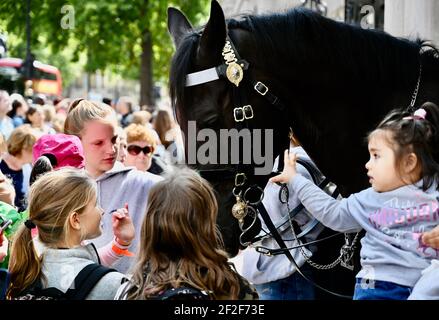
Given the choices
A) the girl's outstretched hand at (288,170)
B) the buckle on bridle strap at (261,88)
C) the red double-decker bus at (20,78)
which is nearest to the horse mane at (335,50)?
the buckle on bridle strap at (261,88)

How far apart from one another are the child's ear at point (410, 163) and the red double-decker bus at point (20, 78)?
1641 centimetres

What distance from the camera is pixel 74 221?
11.8 feet

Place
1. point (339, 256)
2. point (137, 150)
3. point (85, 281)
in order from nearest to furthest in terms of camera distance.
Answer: point (85, 281)
point (339, 256)
point (137, 150)

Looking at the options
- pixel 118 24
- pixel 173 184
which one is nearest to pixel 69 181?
pixel 173 184

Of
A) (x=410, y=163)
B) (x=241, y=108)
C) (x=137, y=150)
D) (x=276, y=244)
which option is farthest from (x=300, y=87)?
(x=137, y=150)

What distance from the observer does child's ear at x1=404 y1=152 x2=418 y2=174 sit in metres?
3.58

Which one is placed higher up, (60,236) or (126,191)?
(126,191)

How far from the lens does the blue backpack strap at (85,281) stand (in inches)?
132

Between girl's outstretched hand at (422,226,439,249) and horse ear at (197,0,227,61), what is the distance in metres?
1.46

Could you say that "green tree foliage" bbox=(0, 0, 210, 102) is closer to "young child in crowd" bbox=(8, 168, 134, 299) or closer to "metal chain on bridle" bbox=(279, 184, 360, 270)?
"metal chain on bridle" bbox=(279, 184, 360, 270)

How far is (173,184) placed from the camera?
329cm

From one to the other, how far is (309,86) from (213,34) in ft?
1.82

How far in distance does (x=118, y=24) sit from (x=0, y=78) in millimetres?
4751

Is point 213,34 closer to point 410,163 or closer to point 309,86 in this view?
point 309,86
